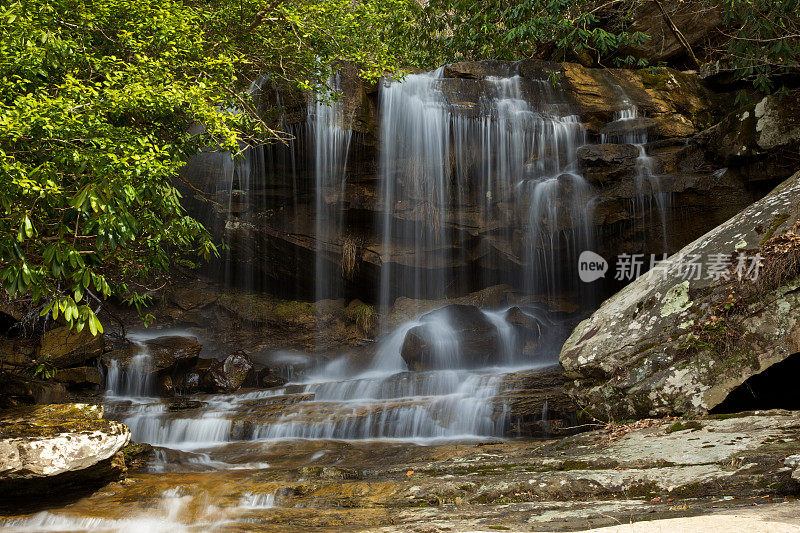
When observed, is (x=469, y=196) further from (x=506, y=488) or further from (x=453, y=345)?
(x=506, y=488)

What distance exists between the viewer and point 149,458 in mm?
6289

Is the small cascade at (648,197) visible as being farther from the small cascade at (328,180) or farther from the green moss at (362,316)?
the green moss at (362,316)

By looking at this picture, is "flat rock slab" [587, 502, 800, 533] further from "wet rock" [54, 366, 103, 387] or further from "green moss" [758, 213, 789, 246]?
"wet rock" [54, 366, 103, 387]

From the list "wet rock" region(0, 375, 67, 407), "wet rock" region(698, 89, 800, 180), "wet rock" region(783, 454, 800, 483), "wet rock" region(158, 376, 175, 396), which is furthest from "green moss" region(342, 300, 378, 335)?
"wet rock" region(783, 454, 800, 483)

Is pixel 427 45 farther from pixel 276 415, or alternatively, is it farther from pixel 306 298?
pixel 276 415

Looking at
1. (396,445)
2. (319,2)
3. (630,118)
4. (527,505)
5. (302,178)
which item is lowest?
(396,445)

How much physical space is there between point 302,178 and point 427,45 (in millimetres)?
8185

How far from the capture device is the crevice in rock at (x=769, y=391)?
4.98 meters

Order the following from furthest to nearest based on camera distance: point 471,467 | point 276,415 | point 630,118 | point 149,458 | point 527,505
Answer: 1. point 630,118
2. point 276,415
3. point 149,458
4. point 471,467
5. point 527,505

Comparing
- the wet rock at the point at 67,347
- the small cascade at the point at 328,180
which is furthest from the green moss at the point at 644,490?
the wet rock at the point at 67,347

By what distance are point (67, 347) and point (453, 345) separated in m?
7.37

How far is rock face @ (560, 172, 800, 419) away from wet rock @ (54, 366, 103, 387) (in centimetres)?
897

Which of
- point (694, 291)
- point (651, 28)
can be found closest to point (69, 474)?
point (694, 291)

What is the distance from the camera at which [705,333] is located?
5.00 meters
